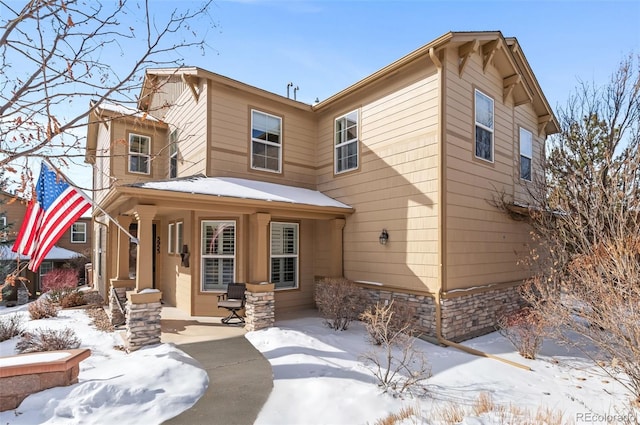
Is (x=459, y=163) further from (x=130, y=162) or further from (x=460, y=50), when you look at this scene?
(x=130, y=162)

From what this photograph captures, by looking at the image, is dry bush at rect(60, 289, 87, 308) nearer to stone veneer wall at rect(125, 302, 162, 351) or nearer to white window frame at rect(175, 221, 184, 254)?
white window frame at rect(175, 221, 184, 254)

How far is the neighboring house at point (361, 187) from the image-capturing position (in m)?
7.25

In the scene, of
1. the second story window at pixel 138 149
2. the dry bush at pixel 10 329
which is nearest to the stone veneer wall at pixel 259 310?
the dry bush at pixel 10 329

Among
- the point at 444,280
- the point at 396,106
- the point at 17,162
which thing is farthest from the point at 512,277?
the point at 17,162

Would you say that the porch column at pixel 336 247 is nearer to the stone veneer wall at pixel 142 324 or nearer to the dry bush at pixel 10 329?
the stone veneer wall at pixel 142 324

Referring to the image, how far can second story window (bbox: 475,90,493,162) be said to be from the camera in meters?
8.33

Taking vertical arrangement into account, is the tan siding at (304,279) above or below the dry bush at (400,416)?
above

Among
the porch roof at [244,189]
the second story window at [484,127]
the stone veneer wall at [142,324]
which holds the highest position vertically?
the second story window at [484,127]

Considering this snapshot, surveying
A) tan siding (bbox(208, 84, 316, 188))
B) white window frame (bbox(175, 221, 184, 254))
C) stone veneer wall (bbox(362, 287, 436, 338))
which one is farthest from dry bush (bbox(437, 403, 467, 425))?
white window frame (bbox(175, 221, 184, 254))

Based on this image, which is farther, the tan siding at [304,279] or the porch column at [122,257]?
the tan siding at [304,279]

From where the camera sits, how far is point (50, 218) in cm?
665

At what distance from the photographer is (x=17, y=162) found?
3271mm

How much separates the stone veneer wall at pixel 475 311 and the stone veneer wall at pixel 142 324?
560 centimetres

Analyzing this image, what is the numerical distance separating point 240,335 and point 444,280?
4.37 metres
